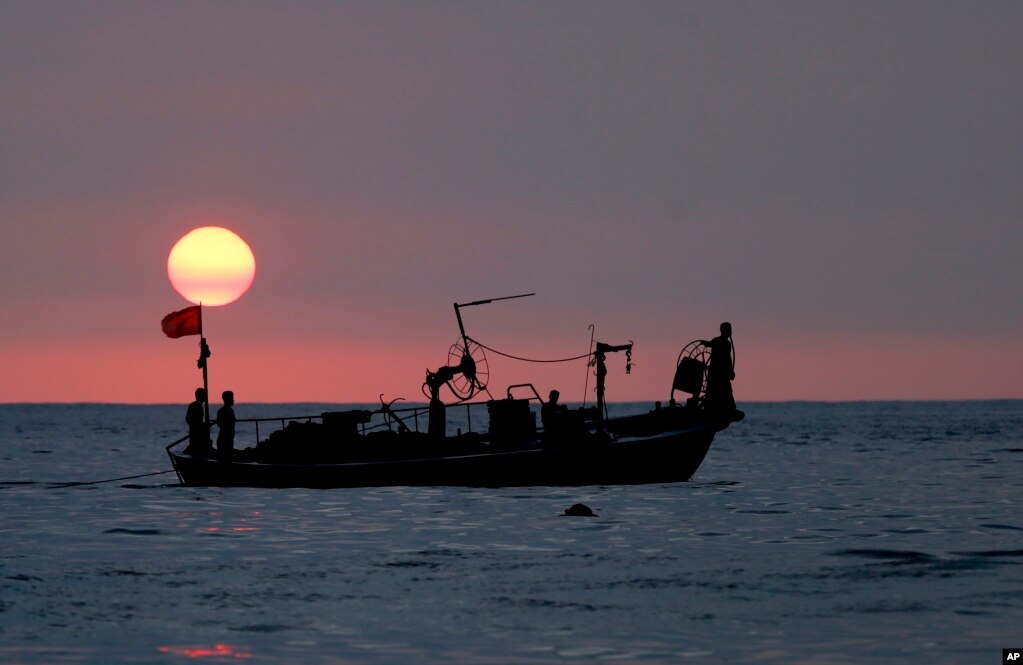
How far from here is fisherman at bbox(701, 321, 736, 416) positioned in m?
A: 37.7

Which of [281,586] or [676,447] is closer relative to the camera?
[281,586]

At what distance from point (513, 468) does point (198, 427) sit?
8825 millimetres

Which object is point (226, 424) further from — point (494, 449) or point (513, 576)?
point (513, 576)

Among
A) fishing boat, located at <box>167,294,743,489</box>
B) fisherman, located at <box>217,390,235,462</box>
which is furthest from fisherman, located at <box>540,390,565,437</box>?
fisherman, located at <box>217,390,235,462</box>

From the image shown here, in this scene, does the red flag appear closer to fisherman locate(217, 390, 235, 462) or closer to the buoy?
fisherman locate(217, 390, 235, 462)

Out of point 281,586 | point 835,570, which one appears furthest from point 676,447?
point 281,586

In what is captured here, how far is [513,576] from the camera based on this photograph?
22.5m

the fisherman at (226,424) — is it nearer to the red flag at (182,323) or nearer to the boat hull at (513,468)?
the boat hull at (513,468)

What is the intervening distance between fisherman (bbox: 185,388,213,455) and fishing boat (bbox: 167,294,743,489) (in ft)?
0.58

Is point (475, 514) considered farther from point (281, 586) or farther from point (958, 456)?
point (958, 456)

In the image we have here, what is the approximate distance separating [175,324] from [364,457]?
633 cm

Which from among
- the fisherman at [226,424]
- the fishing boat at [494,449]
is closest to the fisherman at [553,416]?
the fishing boat at [494,449]

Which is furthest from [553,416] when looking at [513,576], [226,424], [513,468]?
[513,576]

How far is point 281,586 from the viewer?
21391mm
